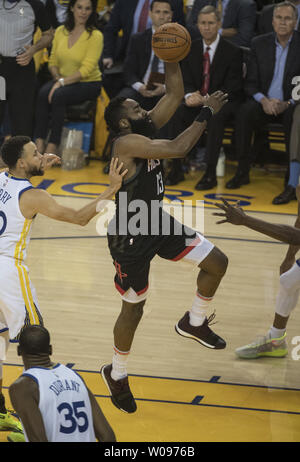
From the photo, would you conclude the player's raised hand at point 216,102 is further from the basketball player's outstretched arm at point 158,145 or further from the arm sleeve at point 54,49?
the arm sleeve at point 54,49

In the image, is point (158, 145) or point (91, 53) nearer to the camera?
point (158, 145)

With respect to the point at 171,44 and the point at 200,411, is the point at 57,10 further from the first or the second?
the point at 200,411

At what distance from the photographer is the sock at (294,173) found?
10008mm

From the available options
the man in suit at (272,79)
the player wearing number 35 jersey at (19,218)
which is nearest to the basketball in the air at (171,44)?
the player wearing number 35 jersey at (19,218)

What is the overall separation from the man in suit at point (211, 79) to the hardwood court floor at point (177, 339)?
127 centimetres

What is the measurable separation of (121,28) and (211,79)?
71.4 inches

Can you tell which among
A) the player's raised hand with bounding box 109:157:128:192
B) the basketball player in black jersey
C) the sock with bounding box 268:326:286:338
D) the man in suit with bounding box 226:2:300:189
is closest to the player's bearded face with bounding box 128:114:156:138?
the basketball player in black jersey

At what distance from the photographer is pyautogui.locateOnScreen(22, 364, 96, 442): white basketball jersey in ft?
11.8

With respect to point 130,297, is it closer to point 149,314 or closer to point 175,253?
point 175,253

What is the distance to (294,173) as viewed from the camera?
10016 mm

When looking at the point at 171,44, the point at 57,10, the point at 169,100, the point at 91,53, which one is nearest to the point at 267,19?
the point at 91,53

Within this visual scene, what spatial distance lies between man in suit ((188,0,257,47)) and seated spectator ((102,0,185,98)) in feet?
2.25

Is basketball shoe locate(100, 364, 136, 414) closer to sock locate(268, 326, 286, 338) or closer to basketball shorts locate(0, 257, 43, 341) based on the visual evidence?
basketball shorts locate(0, 257, 43, 341)

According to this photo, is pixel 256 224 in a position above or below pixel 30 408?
above
